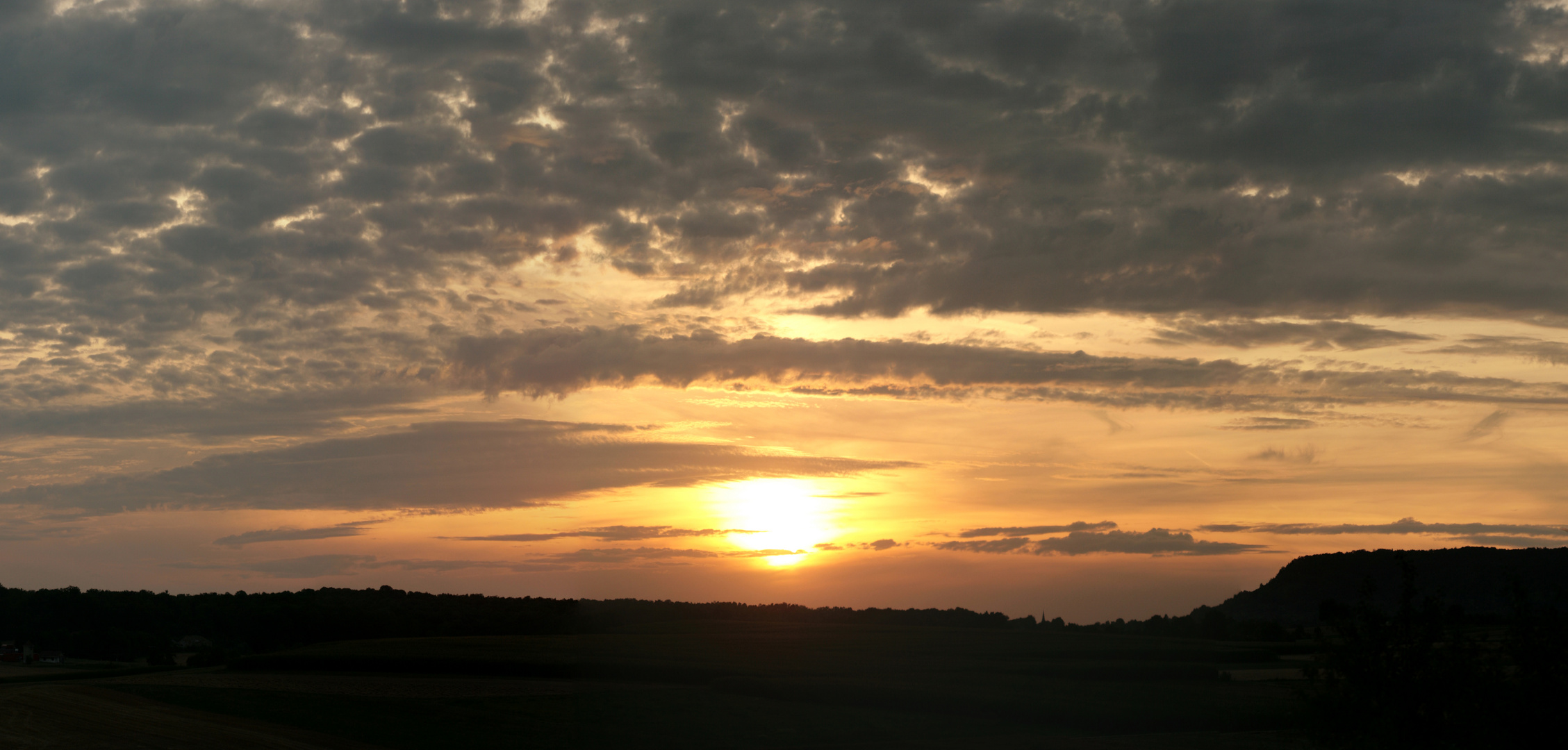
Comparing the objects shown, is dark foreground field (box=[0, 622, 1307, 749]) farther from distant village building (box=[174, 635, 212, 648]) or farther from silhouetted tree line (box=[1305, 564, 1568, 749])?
distant village building (box=[174, 635, 212, 648])

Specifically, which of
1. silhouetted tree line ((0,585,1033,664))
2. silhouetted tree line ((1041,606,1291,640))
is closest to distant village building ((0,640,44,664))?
silhouetted tree line ((0,585,1033,664))

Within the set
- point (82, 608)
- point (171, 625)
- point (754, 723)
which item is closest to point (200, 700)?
point (754, 723)

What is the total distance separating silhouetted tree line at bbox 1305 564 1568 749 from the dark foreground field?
1.86 meters

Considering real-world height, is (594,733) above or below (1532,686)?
below

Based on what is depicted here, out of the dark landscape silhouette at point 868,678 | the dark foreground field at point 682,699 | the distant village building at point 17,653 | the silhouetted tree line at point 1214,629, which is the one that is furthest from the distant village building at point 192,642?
the silhouetted tree line at point 1214,629

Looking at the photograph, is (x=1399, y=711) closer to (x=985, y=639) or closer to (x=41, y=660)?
(x=985, y=639)

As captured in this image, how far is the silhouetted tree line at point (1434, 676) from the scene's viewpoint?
22250mm

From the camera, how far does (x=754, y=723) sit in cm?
5622

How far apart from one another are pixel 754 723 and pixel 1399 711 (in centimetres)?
3763

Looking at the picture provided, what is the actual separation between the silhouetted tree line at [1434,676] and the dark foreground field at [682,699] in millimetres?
1862

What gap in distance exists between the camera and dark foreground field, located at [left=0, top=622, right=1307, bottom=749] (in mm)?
50812

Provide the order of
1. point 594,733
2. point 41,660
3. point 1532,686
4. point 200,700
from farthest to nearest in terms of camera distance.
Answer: point 41,660 < point 200,700 < point 594,733 < point 1532,686

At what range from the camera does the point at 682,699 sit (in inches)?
2709

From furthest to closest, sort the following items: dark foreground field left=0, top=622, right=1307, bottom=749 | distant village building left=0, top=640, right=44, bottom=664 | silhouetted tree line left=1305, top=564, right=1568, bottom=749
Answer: distant village building left=0, top=640, right=44, bottom=664 < dark foreground field left=0, top=622, right=1307, bottom=749 < silhouetted tree line left=1305, top=564, right=1568, bottom=749
